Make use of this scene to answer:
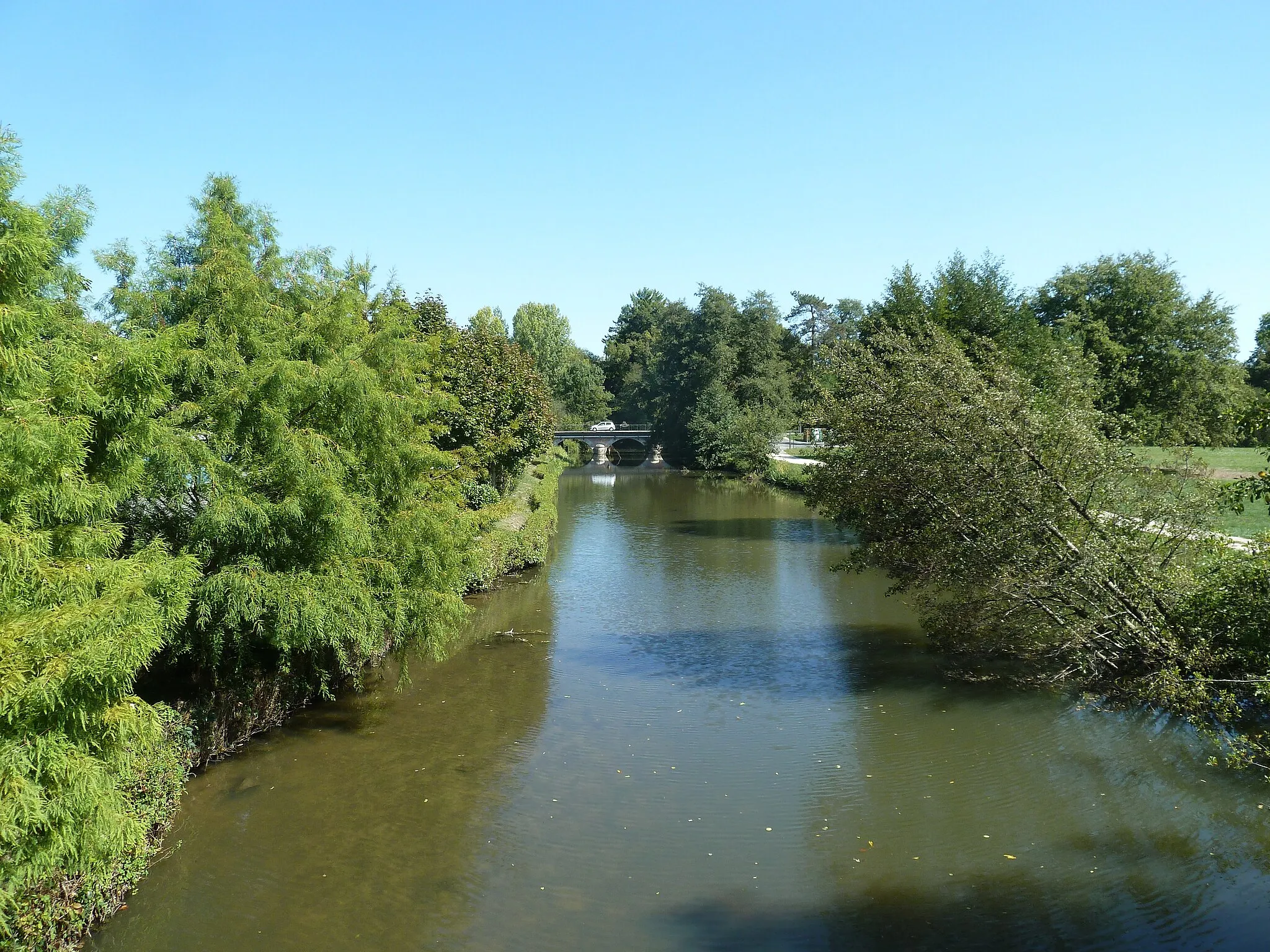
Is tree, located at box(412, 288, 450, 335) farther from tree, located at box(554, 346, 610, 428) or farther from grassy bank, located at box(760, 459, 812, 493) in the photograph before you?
tree, located at box(554, 346, 610, 428)

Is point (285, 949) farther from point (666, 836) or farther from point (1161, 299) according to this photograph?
point (1161, 299)

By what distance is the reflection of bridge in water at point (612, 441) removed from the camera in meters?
77.4

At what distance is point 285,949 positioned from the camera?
882 centimetres

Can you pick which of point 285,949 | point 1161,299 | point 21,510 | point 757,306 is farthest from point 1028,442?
point 757,306

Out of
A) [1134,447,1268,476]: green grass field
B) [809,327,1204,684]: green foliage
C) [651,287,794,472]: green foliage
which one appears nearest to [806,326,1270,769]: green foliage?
[809,327,1204,684]: green foliage

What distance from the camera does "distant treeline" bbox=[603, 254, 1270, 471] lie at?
29969 millimetres

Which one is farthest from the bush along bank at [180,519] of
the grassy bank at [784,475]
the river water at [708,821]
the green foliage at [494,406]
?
the grassy bank at [784,475]

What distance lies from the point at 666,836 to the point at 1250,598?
8.25 m

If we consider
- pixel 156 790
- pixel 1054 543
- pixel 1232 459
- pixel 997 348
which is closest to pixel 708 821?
pixel 156 790

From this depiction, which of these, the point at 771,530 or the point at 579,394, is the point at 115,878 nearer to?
the point at 771,530

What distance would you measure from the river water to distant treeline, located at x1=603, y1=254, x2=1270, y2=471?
5330 mm

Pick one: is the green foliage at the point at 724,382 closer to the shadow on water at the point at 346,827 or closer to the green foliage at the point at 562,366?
the green foliage at the point at 562,366

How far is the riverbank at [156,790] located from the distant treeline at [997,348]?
12.4 meters

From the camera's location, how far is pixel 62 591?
22.0 ft
